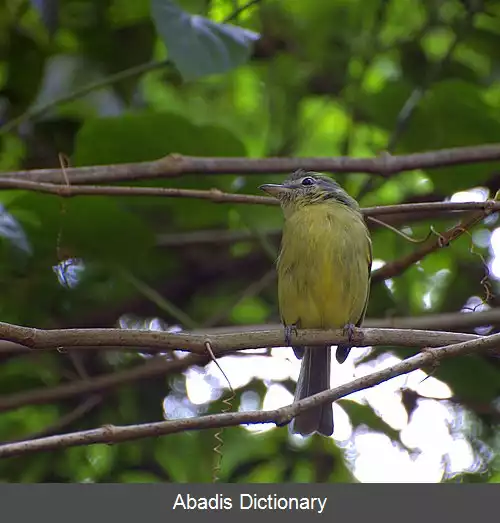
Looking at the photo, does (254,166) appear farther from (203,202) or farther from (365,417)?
(365,417)

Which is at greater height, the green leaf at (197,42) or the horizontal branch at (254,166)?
the green leaf at (197,42)

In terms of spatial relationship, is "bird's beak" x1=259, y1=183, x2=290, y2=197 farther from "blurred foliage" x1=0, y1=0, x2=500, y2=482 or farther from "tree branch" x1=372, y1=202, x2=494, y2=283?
"tree branch" x1=372, y1=202, x2=494, y2=283

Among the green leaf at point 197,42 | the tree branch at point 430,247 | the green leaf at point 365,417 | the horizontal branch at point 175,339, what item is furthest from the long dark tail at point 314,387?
the green leaf at point 197,42

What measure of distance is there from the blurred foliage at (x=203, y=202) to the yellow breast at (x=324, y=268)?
1.26 ft

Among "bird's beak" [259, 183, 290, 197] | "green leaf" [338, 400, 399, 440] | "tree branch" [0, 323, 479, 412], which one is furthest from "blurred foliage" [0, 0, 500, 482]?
"tree branch" [0, 323, 479, 412]

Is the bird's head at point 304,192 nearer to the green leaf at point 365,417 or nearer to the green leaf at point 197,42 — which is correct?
the green leaf at point 197,42

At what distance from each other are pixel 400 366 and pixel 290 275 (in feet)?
4.06

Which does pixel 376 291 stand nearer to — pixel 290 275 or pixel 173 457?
pixel 290 275

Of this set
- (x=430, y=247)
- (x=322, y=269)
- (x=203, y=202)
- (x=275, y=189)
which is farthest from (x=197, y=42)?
(x=430, y=247)

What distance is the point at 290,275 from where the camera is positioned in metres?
3.30

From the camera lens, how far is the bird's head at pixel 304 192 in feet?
11.4

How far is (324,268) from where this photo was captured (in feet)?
10.6

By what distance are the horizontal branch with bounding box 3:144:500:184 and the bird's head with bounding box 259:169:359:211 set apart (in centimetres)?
25

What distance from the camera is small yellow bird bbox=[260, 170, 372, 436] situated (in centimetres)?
323
